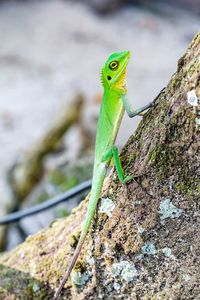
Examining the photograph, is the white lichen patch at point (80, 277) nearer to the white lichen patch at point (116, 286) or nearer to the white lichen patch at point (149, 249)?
the white lichen patch at point (116, 286)

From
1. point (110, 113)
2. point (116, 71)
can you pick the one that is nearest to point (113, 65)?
point (116, 71)

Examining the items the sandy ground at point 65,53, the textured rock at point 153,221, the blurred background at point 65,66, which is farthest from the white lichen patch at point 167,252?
the sandy ground at point 65,53

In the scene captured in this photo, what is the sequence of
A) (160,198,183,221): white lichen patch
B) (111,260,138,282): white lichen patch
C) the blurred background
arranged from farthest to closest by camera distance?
the blurred background < (111,260,138,282): white lichen patch < (160,198,183,221): white lichen patch

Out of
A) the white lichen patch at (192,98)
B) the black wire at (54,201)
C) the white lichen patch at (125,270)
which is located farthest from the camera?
the black wire at (54,201)

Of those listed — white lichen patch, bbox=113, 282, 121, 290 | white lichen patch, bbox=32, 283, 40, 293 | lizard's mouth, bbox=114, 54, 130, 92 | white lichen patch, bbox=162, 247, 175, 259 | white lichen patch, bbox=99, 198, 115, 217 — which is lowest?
white lichen patch, bbox=162, 247, 175, 259

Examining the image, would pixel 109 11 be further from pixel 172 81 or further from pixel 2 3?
pixel 172 81

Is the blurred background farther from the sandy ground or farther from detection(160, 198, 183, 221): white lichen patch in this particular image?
detection(160, 198, 183, 221): white lichen patch

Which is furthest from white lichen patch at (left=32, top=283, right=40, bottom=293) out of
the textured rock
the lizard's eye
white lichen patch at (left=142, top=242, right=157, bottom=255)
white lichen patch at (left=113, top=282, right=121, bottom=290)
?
the lizard's eye

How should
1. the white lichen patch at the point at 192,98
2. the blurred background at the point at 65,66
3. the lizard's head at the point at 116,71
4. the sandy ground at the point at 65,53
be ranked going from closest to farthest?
the white lichen patch at the point at 192,98 → the lizard's head at the point at 116,71 → the blurred background at the point at 65,66 → the sandy ground at the point at 65,53
